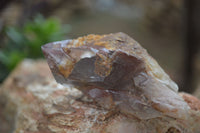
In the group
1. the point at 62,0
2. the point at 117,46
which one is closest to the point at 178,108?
the point at 117,46

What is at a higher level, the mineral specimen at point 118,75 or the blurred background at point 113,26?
the mineral specimen at point 118,75

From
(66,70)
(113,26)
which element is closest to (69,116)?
(66,70)

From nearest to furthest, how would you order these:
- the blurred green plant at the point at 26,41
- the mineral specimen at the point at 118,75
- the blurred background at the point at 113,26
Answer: the mineral specimen at the point at 118,75
the blurred green plant at the point at 26,41
the blurred background at the point at 113,26

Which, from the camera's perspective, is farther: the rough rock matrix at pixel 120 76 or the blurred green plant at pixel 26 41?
the blurred green plant at pixel 26 41

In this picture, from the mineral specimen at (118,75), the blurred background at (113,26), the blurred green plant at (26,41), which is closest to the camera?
the mineral specimen at (118,75)

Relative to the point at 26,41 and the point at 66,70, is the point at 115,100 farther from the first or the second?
the point at 26,41

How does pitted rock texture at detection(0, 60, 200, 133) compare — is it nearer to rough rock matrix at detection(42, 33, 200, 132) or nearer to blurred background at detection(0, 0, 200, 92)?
rough rock matrix at detection(42, 33, 200, 132)

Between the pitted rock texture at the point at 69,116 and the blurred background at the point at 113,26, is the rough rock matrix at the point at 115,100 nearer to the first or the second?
the pitted rock texture at the point at 69,116

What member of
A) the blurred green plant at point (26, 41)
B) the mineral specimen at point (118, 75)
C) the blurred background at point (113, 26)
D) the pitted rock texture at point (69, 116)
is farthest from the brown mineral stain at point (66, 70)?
the blurred green plant at point (26, 41)
